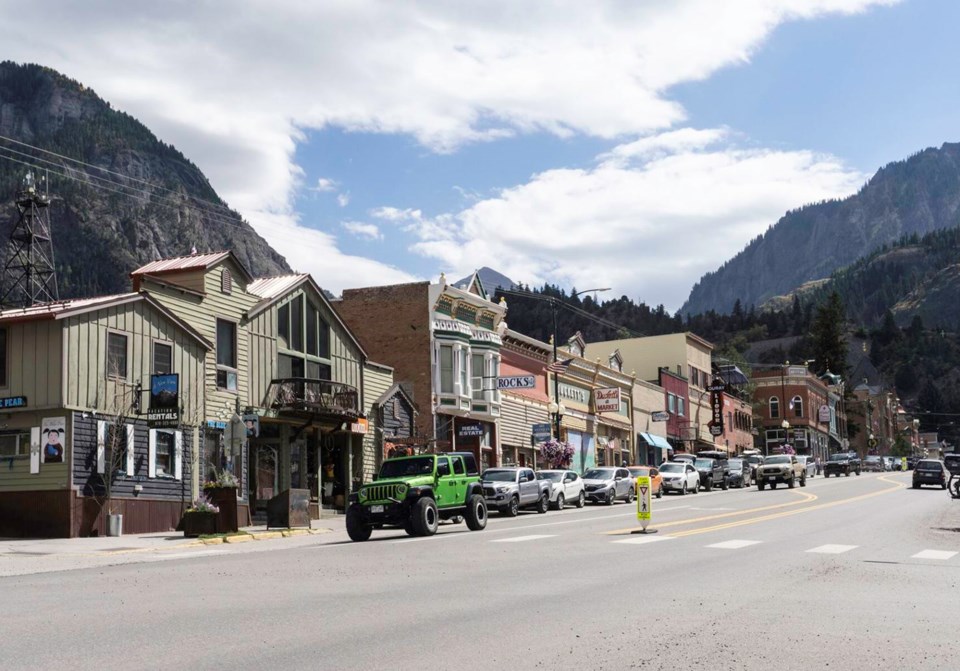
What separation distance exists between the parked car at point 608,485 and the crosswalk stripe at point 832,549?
2191cm

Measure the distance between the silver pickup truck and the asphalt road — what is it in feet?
38.7

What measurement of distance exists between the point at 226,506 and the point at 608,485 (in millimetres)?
19953

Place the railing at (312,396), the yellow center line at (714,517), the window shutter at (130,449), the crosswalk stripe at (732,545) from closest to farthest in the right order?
1. the crosswalk stripe at (732,545)
2. the yellow center line at (714,517)
3. the window shutter at (130,449)
4. the railing at (312,396)

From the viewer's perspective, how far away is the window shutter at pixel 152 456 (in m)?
31.1

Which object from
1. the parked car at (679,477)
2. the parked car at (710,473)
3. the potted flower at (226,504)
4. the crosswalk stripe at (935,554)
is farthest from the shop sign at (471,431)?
the crosswalk stripe at (935,554)

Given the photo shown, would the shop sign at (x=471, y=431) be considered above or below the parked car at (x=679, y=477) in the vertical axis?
above

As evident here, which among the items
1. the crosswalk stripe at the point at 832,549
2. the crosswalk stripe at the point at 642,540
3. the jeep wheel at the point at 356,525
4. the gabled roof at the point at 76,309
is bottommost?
the crosswalk stripe at the point at 832,549

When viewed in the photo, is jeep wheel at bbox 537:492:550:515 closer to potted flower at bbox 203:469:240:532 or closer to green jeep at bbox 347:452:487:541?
green jeep at bbox 347:452:487:541

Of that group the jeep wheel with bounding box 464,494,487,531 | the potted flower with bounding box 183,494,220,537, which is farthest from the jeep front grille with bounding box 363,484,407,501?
the potted flower with bounding box 183,494,220,537

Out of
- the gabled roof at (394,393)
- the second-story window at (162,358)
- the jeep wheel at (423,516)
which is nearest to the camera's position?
the jeep wheel at (423,516)

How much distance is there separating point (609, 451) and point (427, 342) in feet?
80.8

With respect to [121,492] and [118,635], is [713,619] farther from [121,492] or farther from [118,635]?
[121,492]

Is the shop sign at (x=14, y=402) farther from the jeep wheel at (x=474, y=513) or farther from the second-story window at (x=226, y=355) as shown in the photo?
the jeep wheel at (x=474, y=513)

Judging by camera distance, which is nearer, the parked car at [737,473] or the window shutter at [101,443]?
the window shutter at [101,443]
